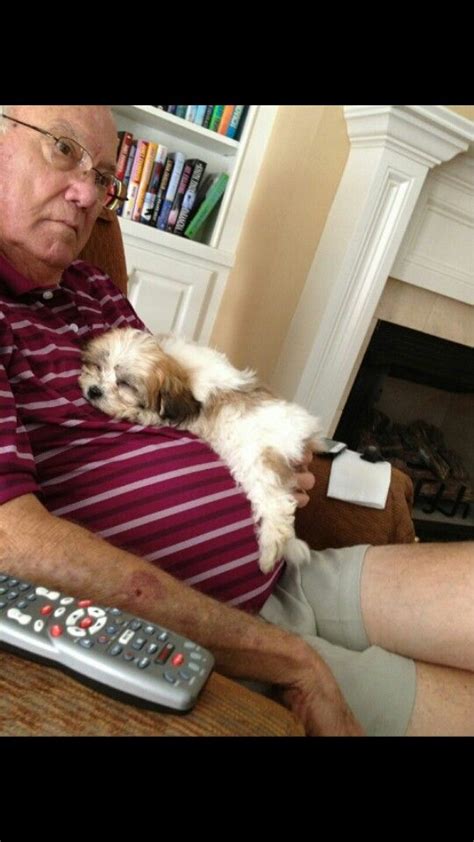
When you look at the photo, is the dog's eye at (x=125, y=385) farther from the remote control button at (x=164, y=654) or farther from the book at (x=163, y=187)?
the book at (x=163, y=187)

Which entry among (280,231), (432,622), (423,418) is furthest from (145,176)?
(432,622)

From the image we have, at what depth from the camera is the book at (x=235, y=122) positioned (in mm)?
2270

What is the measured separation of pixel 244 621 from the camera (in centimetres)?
64

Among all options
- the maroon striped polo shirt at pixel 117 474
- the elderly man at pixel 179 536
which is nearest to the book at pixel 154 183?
the elderly man at pixel 179 536

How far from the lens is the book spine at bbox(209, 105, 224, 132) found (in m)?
2.22

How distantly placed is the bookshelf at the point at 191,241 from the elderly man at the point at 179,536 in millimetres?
1247

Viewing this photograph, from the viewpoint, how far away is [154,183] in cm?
218

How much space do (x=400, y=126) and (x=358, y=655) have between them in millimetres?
1791

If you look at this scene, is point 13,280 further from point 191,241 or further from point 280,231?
point 280,231

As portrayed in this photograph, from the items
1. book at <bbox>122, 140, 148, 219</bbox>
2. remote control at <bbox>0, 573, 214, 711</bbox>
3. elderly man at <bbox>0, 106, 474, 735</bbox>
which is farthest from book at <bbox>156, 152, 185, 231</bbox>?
remote control at <bbox>0, 573, 214, 711</bbox>

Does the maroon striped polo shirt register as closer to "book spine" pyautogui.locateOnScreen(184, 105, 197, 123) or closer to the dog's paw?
the dog's paw
